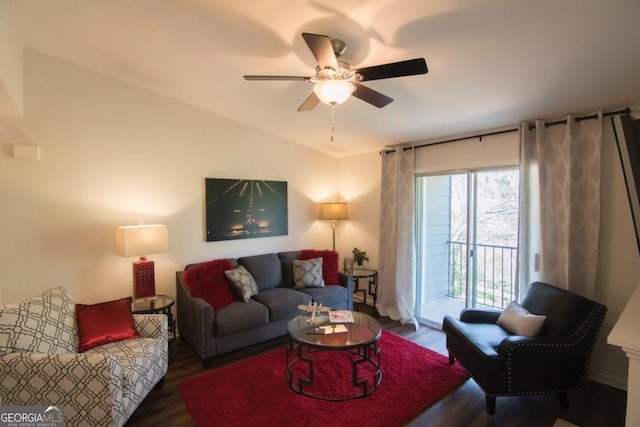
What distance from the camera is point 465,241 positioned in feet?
13.1

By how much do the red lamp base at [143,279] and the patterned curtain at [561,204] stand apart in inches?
147

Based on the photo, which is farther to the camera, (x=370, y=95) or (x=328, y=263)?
(x=328, y=263)

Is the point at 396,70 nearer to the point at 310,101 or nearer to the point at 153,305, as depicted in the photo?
the point at 310,101

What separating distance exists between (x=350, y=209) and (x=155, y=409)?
359 cm

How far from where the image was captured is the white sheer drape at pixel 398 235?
4105 mm

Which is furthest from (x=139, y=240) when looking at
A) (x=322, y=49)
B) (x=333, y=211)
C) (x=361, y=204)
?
(x=361, y=204)

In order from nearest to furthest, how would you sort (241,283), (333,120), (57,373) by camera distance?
(57,373) → (241,283) → (333,120)

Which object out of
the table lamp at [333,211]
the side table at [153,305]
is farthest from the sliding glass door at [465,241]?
the side table at [153,305]

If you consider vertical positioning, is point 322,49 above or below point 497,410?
above

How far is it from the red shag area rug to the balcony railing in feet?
4.18

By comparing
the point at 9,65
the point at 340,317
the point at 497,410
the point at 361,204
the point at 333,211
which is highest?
the point at 9,65

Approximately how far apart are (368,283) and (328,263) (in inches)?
36.7

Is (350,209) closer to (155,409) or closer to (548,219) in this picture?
(548,219)

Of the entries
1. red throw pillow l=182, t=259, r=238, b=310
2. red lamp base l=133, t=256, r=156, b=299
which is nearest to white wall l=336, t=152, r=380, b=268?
red throw pillow l=182, t=259, r=238, b=310
